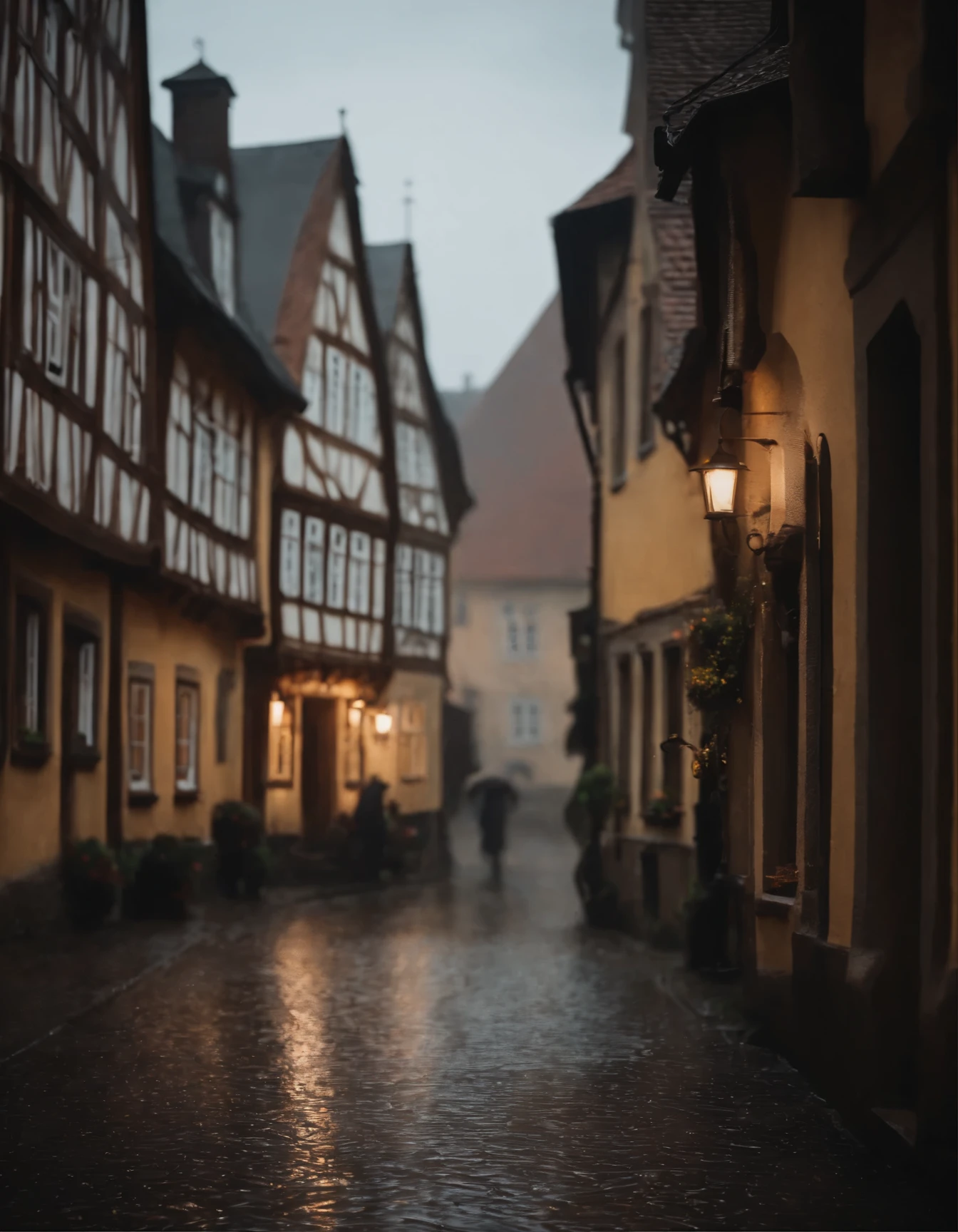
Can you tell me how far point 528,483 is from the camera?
61.5m

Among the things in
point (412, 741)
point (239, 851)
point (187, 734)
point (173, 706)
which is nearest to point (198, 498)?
point (173, 706)

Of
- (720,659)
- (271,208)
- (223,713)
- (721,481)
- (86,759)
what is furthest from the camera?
(271,208)

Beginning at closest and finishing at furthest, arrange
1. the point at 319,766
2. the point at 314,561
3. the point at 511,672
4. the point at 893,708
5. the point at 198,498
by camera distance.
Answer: the point at 893,708 < the point at 198,498 < the point at 314,561 < the point at 319,766 < the point at 511,672

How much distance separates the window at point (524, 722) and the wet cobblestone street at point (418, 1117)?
46321 millimetres

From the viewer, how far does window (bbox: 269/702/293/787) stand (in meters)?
30.6

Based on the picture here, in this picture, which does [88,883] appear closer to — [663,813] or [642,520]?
[663,813]

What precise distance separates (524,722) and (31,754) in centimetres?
4488

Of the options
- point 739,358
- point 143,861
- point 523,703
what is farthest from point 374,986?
point 523,703

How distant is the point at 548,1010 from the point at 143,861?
851 centimetres

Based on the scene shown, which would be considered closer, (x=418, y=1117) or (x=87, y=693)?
(x=418, y=1117)

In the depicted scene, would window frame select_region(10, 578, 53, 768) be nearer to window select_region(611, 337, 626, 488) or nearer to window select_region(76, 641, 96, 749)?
window select_region(76, 641, 96, 749)

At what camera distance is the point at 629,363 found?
71.9 ft

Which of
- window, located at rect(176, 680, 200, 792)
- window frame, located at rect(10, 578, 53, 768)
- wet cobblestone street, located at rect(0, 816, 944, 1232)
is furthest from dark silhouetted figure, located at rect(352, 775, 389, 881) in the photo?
wet cobblestone street, located at rect(0, 816, 944, 1232)

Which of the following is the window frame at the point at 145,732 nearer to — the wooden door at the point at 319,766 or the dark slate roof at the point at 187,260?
the dark slate roof at the point at 187,260
